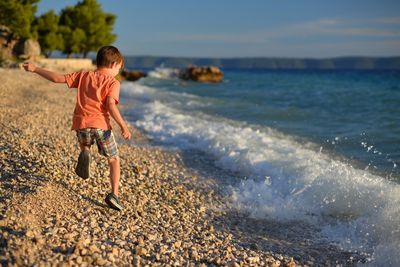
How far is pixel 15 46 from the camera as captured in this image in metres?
39.9

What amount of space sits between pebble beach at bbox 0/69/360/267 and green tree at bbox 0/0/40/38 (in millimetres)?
34559

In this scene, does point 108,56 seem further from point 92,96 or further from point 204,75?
point 204,75

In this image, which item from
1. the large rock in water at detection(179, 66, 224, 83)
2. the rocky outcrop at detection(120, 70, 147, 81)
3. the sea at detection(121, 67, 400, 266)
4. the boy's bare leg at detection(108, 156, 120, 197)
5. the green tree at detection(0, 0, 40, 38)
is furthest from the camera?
A: the large rock in water at detection(179, 66, 224, 83)

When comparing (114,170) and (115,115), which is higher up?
(115,115)

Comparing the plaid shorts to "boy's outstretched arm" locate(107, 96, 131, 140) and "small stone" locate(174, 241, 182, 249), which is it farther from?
"small stone" locate(174, 241, 182, 249)

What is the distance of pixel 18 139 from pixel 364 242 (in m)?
5.27

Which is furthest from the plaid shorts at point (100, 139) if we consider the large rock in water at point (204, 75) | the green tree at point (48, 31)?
the large rock in water at point (204, 75)

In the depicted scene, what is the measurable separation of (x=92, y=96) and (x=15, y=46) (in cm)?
3912

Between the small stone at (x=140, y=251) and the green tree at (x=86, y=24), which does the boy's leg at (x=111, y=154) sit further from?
the green tree at (x=86, y=24)

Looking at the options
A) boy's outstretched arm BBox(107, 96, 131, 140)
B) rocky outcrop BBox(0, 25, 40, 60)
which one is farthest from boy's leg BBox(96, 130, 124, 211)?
rocky outcrop BBox(0, 25, 40, 60)

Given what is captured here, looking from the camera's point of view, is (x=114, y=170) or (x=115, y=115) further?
(x=114, y=170)

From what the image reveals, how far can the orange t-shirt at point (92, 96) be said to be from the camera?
15.1 ft

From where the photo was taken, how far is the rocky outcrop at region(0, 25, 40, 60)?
3859 cm

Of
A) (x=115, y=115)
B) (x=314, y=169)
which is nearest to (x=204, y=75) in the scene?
(x=314, y=169)
